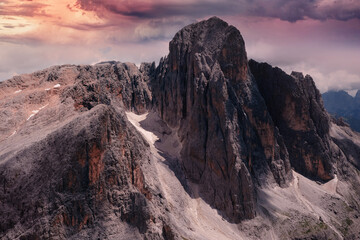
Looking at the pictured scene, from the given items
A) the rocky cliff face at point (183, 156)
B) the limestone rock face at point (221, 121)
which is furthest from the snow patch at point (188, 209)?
the limestone rock face at point (221, 121)

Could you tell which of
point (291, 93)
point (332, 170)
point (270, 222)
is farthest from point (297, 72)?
point (270, 222)

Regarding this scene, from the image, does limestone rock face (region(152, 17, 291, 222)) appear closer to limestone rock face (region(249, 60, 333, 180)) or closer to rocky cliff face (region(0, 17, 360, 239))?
rocky cliff face (region(0, 17, 360, 239))

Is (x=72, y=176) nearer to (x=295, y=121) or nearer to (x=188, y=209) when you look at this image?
(x=188, y=209)

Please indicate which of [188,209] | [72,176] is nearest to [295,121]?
[188,209]

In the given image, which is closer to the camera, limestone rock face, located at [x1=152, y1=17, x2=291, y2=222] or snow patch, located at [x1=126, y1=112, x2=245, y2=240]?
snow patch, located at [x1=126, y1=112, x2=245, y2=240]

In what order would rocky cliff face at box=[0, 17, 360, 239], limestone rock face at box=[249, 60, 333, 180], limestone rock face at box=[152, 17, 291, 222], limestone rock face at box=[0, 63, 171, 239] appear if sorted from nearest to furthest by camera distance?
limestone rock face at box=[0, 63, 171, 239], rocky cliff face at box=[0, 17, 360, 239], limestone rock face at box=[152, 17, 291, 222], limestone rock face at box=[249, 60, 333, 180]

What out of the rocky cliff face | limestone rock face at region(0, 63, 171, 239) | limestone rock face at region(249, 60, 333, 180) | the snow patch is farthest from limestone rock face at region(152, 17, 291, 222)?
limestone rock face at region(0, 63, 171, 239)

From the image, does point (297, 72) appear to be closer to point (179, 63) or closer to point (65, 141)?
point (179, 63)
